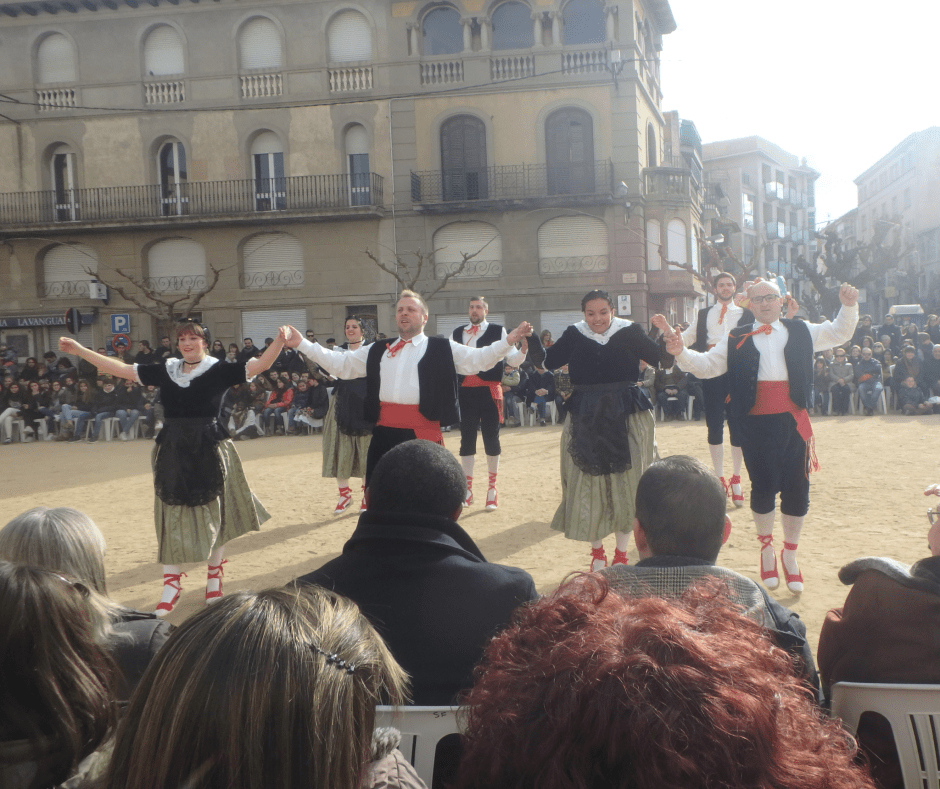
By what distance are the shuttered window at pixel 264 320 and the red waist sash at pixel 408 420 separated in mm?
20026

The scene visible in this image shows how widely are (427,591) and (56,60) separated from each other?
28.7 m

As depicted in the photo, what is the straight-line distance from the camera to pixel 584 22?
82.0 ft

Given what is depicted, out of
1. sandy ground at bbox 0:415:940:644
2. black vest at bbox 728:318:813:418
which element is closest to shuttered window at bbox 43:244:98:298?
sandy ground at bbox 0:415:940:644

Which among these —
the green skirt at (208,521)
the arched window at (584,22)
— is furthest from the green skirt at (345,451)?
the arched window at (584,22)

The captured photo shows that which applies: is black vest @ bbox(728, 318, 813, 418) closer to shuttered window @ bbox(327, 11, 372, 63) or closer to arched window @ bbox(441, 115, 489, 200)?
arched window @ bbox(441, 115, 489, 200)

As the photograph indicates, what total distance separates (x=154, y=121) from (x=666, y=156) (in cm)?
1884

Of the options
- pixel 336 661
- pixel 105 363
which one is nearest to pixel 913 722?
pixel 336 661

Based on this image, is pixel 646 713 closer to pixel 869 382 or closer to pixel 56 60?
pixel 869 382

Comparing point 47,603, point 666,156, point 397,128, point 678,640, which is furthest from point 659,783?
point 666,156

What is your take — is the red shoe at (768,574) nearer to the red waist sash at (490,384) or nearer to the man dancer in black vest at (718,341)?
the man dancer in black vest at (718,341)

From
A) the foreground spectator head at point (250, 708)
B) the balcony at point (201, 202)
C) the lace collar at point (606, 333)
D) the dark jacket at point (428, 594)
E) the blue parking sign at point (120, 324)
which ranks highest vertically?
the balcony at point (201, 202)

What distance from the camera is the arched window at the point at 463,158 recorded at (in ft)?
82.3

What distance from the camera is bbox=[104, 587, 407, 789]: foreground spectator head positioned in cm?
119

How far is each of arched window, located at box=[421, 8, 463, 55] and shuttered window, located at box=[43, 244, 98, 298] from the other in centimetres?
1197
